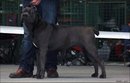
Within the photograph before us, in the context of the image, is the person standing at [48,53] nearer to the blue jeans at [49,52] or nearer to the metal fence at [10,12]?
the blue jeans at [49,52]

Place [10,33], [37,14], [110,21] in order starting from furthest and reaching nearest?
[110,21] → [10,33] → [37,14]

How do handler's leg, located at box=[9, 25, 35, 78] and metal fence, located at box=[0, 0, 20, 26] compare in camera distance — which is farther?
metal fence, located at box=[0, 0, 20, 26]

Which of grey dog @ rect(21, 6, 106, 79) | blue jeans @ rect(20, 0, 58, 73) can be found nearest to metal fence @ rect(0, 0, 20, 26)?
Result: blue jeans @ rect(20, 0, 58, 73)

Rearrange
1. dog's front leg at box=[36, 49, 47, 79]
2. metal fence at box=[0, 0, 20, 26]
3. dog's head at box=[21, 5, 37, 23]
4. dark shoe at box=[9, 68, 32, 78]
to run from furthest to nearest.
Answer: metal fence at box=[0, 0, 20, 26], dark shoe at box=[9, 68, 32, 78], dog's front leg at box=[36, 49, 47, 79], dog's head at box=[21, 5, 37, 23]

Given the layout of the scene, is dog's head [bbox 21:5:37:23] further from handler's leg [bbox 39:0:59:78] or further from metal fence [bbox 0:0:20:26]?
metal fence [bbox 0:0:20:26]

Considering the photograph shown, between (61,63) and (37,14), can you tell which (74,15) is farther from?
(37,14)

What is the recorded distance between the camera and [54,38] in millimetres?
8375

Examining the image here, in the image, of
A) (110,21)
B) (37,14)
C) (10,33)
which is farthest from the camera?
(110,21)

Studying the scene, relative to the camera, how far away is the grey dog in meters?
8.23

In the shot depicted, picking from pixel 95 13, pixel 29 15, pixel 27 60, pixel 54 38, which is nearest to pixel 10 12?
pixel 95 13

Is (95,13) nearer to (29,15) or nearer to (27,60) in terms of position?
(27,60)

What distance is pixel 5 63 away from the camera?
41.4 ft

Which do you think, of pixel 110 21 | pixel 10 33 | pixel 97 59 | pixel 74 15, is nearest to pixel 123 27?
pixel 110 21

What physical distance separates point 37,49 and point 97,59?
1.09m
